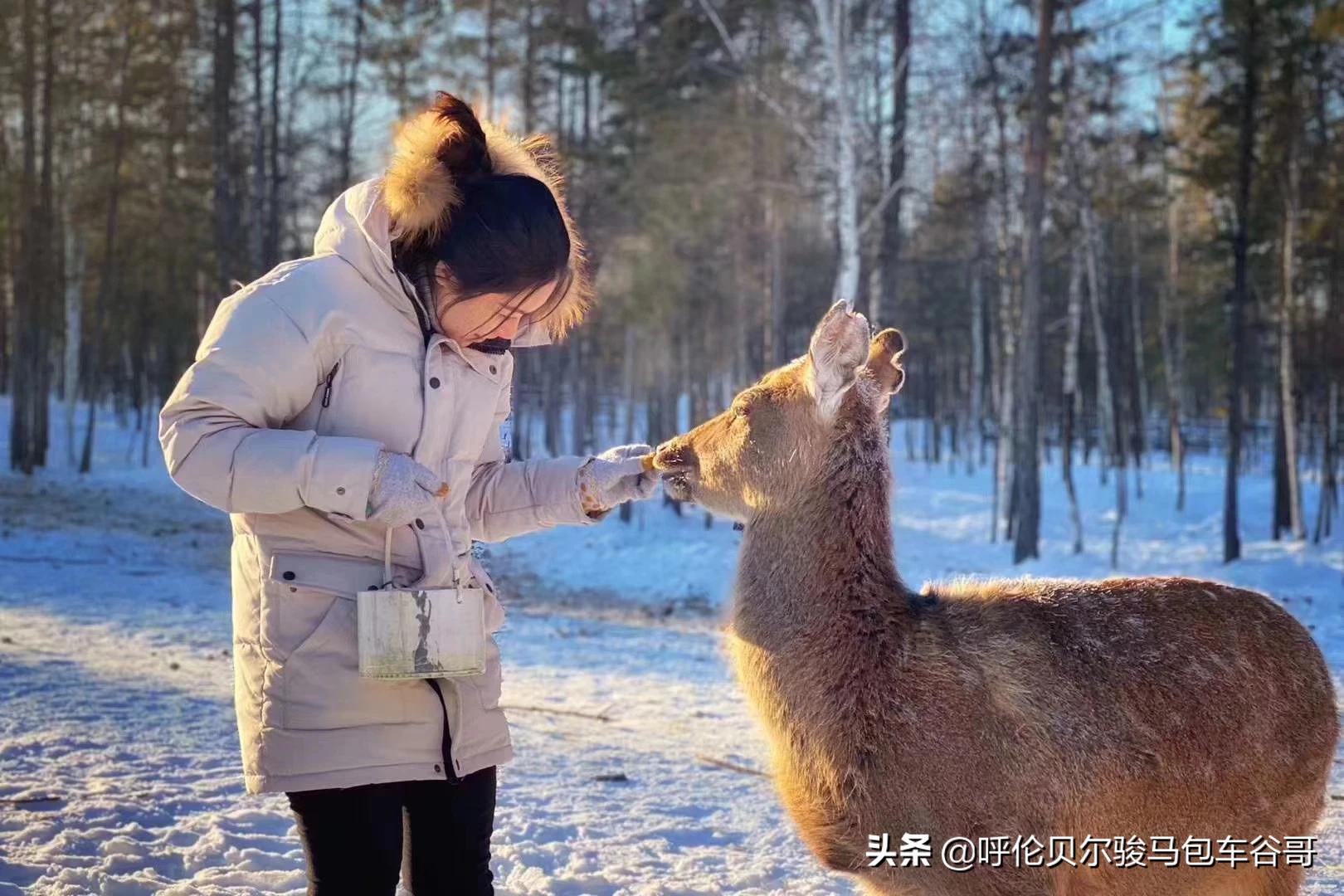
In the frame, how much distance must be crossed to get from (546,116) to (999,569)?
14.2m

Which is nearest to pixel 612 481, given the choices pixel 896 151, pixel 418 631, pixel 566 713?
pixel 418 631

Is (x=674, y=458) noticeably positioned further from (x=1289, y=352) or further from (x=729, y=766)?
(x=1289, y=352)

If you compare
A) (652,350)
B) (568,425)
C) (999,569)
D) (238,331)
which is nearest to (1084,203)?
(999,569)

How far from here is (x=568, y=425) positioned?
4509 cm

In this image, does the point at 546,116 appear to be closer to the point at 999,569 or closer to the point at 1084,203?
the point at 1084,203

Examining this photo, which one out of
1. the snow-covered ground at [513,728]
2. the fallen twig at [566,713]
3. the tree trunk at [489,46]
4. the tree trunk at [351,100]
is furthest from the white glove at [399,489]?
the tree trunk at [351,100]

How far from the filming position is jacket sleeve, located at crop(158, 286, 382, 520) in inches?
94.8

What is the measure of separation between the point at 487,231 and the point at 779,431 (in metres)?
1.37

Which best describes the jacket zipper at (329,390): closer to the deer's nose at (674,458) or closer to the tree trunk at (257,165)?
the deer's nose at (674,458)

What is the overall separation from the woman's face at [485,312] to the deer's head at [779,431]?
3.18 ft

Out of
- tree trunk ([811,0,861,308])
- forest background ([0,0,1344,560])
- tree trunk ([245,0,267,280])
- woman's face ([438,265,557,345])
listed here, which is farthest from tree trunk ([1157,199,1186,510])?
woman's face ([438,265,557,345])

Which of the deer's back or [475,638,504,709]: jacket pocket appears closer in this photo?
[475,638,504,709]: jacket pocket

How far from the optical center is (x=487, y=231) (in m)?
2.63

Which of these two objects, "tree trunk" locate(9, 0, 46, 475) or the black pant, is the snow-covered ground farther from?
"tree trunk" locate(9, 0, 46, 475)
